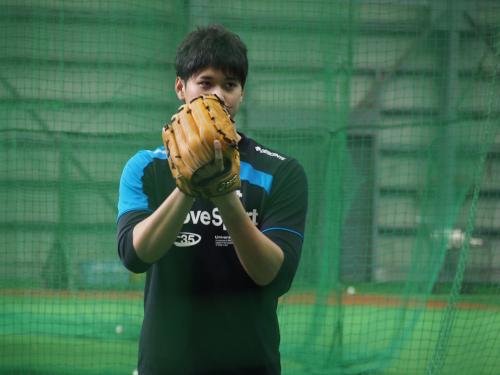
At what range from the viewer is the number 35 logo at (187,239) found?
171cm

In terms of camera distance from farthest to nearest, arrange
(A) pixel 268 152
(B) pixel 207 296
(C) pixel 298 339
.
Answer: (C) pixel 298 339, (A) pixel 268 152, (B) pixel 207 296

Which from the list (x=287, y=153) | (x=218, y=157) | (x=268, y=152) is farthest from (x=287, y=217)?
(x=287, y=153)

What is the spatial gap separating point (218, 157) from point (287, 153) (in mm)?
3517

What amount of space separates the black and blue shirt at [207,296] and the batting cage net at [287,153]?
3.16 metres

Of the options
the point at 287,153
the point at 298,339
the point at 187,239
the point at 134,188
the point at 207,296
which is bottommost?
the point at 298,339

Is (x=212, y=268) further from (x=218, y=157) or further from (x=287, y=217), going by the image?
(x=218, y=157)

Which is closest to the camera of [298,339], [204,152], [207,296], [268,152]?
[204,152]

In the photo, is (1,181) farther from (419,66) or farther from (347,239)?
(419,66)

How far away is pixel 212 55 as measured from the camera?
1.79 meters

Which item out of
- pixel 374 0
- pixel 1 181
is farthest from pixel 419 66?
pixel 1 181

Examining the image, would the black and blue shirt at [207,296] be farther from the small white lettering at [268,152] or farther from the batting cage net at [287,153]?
the batting cage net at [287,153]

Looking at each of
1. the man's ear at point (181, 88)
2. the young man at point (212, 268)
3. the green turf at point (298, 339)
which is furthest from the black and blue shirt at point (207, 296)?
the green turf at point (298, 339)

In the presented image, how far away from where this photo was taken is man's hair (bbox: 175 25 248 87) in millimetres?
1785

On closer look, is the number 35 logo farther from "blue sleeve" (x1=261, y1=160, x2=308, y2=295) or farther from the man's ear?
the man's ear
